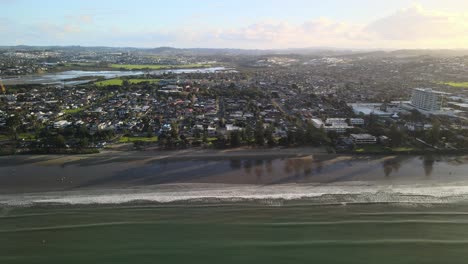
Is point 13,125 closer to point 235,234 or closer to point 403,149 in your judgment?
point 235,234

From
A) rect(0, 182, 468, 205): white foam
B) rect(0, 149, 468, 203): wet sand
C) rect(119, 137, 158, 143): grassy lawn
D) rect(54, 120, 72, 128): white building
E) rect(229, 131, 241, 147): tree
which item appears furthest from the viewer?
rect(54, 120, 72, 128): white building

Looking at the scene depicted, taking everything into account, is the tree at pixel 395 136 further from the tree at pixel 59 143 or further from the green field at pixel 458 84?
the green field at pixel 458 84

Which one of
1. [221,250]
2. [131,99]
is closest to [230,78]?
[131,99]

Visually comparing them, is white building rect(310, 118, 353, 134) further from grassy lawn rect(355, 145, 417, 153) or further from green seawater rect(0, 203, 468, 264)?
green seawater rect(0, 203, 468, 264)

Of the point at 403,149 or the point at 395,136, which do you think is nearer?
the point at 403,149

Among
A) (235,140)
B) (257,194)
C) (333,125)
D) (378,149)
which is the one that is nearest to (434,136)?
(378,149)

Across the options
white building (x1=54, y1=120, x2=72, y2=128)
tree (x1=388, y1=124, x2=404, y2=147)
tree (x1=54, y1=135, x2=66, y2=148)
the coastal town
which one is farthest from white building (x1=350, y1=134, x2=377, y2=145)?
white building (x1=54, y1=120, x2=72, y2=128)

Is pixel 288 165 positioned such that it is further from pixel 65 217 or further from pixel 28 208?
pixel 28 208

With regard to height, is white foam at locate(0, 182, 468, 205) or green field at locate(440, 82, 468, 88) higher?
green field at locate(440, 82, 468, 88)
